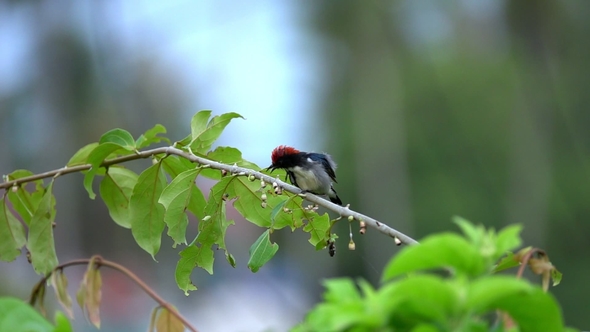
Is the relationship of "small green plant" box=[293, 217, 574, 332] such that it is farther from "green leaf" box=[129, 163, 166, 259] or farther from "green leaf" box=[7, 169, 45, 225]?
"green leaf" box=[7, 169, 45, 225]

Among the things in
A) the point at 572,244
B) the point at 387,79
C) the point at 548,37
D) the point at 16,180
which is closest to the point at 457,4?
the point at 387,79

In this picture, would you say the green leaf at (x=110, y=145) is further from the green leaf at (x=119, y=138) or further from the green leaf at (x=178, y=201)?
the green leaf at (x=178, y=201)

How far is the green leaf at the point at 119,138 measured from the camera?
2043 mm

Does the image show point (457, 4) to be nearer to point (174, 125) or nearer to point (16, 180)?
point (174, 125)

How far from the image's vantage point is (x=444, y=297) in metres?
0.78

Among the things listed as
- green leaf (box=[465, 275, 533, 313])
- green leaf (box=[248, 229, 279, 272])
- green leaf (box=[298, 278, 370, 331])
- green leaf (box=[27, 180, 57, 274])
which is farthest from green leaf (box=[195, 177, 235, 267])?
green leaf (box=[465, 275, 533, 313])

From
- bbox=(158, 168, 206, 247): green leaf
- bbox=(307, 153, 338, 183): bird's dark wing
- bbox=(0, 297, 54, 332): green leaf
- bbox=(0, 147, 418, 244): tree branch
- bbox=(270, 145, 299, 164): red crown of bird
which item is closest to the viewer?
bbox=(0, 297, 54, 332): green leaf

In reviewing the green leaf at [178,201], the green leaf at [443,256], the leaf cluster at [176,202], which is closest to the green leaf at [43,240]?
the leaf cluster at [176,202]

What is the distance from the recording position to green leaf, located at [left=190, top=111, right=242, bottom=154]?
2150mm

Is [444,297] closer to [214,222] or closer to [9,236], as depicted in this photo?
[214,222]

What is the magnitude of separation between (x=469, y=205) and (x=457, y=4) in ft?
23.8

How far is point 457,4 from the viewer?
67.1 ft

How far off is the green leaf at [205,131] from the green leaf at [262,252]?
0.38 m

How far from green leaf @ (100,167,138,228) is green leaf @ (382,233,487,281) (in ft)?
5.38
